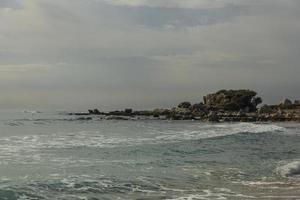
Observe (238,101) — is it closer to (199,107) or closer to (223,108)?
(223,108)

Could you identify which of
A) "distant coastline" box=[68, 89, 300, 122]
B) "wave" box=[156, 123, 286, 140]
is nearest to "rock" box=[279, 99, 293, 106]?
"distant coastline" box=[68, 89, 300, 122]

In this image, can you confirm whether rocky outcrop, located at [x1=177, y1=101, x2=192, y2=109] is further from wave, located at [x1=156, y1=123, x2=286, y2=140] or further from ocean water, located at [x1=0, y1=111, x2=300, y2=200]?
ocean water, located at [x1=0, y1=111, x2=300, y2=200]

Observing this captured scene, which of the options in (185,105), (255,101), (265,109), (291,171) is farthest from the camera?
(185,105)

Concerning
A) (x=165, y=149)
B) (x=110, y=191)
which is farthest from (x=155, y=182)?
(x=165, y=149)

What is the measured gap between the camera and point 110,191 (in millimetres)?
14734

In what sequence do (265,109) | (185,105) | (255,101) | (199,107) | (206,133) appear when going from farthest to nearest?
(185,105) < (199,107) < (255,101) < (265,109) < (206,133)

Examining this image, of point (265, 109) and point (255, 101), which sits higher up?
point (255, 101)

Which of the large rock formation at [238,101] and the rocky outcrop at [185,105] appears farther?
the rocky outcrop at [185,105]

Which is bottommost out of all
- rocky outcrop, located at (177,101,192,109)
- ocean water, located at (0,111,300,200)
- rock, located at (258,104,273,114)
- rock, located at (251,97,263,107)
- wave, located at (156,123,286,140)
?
ocean water, located at (0,111,300,200)

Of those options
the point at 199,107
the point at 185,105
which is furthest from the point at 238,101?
the point at 185,105

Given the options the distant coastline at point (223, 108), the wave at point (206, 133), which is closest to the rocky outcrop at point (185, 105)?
the distant coastline at point (223, 108)

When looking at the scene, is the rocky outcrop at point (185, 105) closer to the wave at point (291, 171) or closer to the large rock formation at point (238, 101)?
the large rock formation at point (238, 101)

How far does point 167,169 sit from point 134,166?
4.98ft

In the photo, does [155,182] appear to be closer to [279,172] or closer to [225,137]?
[279,172]
